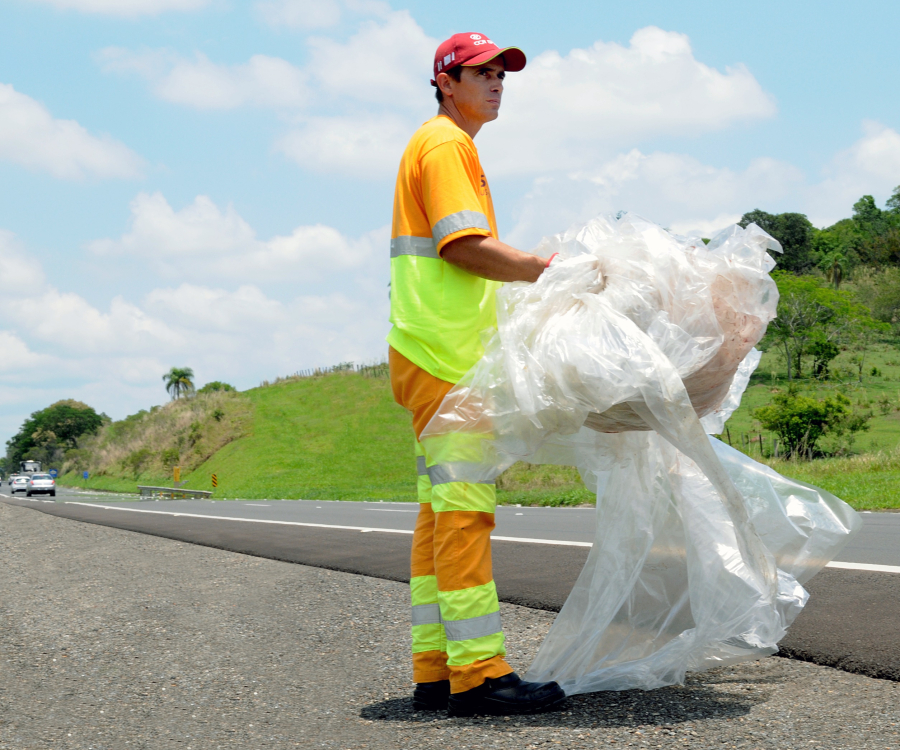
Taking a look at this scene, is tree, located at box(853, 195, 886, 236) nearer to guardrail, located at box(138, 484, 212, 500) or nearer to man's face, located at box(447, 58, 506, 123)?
guardrail, located at box(138, 484, 212, 500)

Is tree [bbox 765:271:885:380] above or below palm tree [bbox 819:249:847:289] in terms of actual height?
below

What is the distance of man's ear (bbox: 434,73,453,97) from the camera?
10.8 ft

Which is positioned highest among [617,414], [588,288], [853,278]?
[853,278]

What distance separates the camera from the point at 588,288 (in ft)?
9.85

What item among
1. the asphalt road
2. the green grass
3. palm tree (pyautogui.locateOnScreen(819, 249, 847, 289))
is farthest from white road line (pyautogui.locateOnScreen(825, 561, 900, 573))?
palm tree (pyautogui.locateOnScreen(819, 249, 847, 289))

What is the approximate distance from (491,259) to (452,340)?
317mm

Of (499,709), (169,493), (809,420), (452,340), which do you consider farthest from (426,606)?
(169,493)

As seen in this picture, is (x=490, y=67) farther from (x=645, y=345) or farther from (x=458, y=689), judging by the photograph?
(x=458, y=689)

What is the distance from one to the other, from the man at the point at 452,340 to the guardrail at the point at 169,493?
107ft

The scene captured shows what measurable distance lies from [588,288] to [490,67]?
0.95 metres

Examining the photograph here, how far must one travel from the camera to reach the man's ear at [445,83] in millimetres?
3283

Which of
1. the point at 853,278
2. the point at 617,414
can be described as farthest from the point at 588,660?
the point at 853,278

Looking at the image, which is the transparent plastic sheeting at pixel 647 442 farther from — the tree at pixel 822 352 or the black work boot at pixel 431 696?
the tree at pixel 822 352

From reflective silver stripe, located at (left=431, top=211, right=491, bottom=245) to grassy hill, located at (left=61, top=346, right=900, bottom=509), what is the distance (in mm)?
19365
